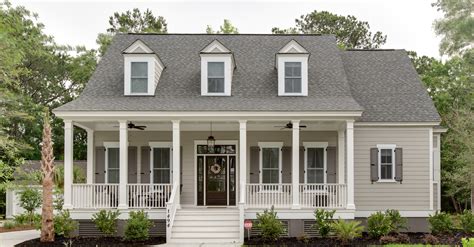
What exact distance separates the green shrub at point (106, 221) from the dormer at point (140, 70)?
181 inches

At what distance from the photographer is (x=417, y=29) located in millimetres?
37812

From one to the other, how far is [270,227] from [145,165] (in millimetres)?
6518

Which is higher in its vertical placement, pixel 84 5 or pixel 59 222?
pixel 84 5

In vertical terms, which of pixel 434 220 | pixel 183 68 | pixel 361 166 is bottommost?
pixel 434 220

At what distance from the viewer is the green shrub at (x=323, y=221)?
18.2 m

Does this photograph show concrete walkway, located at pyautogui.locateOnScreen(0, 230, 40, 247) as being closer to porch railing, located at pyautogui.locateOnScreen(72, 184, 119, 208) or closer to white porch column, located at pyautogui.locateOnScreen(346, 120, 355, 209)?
porch railing, located at pyautogui.locateOnScreen(72, 184, 119, 208)

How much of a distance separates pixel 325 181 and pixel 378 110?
10.6 feet

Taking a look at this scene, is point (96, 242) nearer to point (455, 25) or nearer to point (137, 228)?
point (137, 228)

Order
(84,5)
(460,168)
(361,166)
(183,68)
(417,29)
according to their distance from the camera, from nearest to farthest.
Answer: (361,166), (183,68), (460,168), (84,5), (417,29)

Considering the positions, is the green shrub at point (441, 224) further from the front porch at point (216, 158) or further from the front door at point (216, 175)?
the front door at point (216, 175)

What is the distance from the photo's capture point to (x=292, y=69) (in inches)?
830

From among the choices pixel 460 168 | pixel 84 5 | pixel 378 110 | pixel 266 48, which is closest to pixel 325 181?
pixel 378 110

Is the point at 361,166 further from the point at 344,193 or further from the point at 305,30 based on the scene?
the point at 305,30

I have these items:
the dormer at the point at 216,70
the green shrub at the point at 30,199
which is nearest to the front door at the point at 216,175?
the dormer at the point at 216,70
